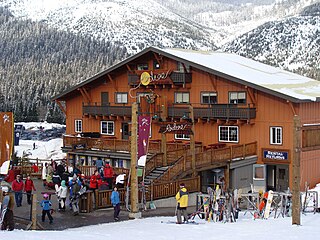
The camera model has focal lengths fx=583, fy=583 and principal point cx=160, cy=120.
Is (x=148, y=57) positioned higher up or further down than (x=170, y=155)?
higher up

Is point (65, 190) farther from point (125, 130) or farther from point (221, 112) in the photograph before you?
point (125, 130)

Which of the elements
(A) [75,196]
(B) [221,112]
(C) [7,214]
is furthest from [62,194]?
(B) [221,112]

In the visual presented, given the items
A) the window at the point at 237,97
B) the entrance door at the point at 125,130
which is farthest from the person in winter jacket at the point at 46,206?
the entrance door at the point at 125,130

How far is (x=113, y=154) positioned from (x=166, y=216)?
1513 centimetres

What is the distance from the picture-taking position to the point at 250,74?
38.5m

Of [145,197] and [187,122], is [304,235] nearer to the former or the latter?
[145,197]

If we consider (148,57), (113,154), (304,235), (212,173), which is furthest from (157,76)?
(304,235)

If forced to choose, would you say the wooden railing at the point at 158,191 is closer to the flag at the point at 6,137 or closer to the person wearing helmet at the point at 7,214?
the flag at the point at 6,137

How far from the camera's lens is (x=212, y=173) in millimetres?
34938

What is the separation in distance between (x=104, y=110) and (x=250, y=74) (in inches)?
439

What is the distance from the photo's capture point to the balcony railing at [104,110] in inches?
1633

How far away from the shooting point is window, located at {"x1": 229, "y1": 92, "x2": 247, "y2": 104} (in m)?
36.6

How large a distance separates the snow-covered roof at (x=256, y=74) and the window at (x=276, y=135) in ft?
7.96

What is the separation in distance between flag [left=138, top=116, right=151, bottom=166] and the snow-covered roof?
39.3 feet
